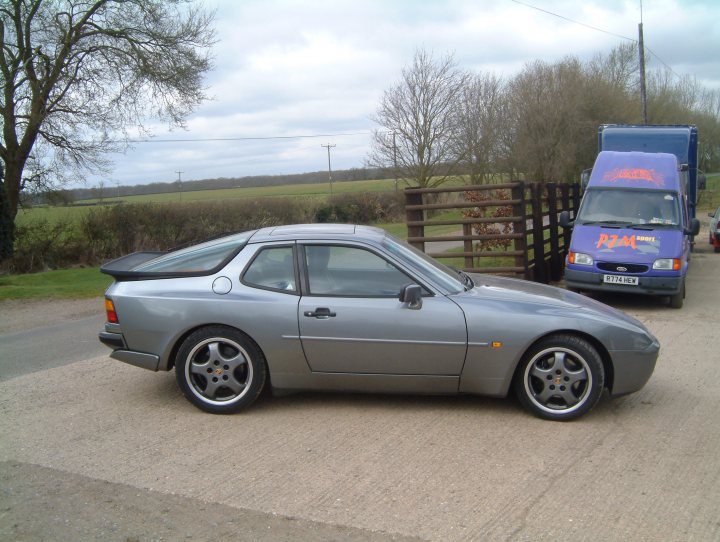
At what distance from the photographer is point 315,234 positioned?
5512 millimetres

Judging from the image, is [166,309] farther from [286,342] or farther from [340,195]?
[340,195]

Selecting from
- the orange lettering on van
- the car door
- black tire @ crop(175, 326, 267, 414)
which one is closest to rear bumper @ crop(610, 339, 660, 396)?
the car door

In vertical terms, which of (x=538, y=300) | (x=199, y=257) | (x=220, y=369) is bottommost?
(x=220, y=369)

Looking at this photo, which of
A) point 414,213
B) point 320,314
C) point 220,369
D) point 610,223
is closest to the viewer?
point 320,314

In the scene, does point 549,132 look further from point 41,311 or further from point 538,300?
point 538,300

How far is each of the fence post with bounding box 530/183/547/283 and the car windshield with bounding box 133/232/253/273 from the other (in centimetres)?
785

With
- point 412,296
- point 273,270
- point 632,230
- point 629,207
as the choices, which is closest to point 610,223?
point 632,230

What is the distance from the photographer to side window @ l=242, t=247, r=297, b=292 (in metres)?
5.32

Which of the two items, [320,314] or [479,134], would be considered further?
[479,134]

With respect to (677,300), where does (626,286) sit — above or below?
above

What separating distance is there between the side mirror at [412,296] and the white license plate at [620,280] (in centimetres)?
638

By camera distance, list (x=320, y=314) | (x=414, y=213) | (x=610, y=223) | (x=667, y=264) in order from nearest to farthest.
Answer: (x=320, y=314) < (x=667, y=264) < (x=610, y=223) < (x=414, y=213)

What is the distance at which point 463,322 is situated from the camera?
5.01 metres

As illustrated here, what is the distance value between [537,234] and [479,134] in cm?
2481
